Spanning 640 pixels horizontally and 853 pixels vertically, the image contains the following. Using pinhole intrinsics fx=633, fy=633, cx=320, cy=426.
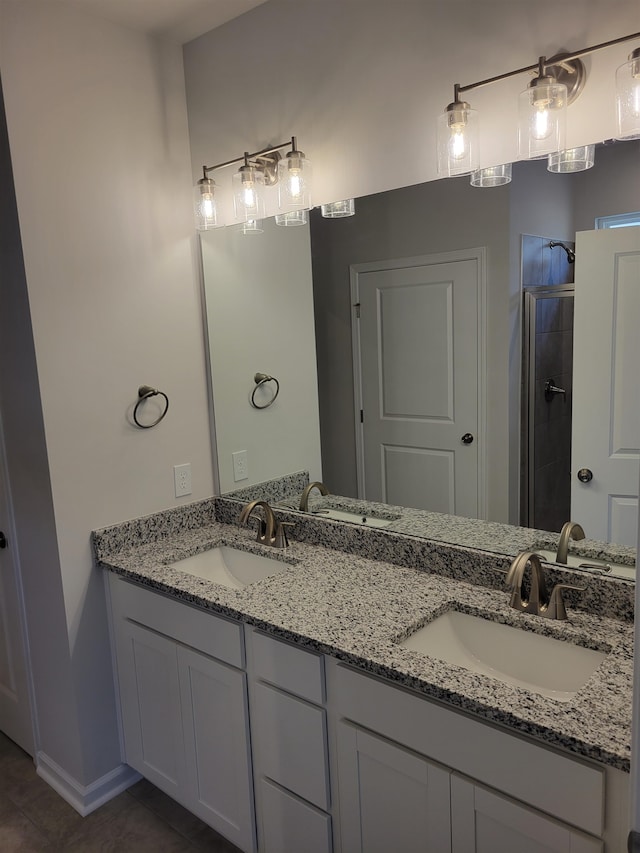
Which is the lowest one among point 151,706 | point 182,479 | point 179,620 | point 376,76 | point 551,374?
point 151,706

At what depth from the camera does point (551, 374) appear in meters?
1.68

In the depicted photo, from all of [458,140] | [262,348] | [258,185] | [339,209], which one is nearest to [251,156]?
[258,185]

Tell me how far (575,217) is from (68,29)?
1.70 m

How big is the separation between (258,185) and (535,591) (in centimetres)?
161

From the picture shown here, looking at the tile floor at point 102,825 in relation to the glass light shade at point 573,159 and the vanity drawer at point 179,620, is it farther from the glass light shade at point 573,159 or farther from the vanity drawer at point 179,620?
the glass light shade at point 573,159

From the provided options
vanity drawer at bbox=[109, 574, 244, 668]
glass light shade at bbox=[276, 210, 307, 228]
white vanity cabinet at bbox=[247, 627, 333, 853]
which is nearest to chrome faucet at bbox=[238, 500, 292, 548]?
vanity drawer at bbox=[109, 574, 244, 668]

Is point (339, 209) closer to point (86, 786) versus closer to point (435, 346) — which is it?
point (435, 346)

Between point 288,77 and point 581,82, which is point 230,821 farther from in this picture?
point 288,77

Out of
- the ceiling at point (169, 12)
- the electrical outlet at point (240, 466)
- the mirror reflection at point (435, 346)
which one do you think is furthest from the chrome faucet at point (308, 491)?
the ceiling at point (169, 12)

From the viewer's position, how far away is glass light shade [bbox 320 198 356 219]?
2.05 m

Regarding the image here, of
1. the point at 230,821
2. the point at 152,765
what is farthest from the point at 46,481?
Result: the point at 230,821

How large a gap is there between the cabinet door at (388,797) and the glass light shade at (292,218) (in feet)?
5.20

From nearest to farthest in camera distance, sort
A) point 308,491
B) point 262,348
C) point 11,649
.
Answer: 1. point 308,491
2. point 262,348
3. point 11,649

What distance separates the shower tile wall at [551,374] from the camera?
164 centimetres
